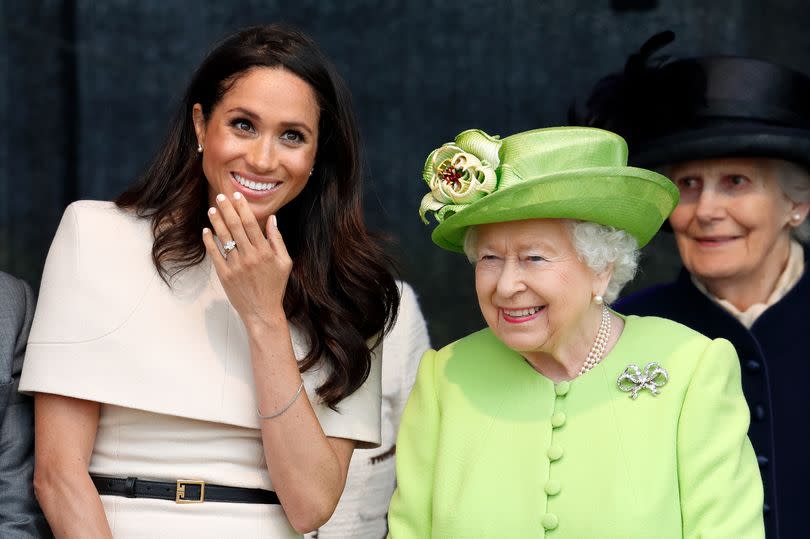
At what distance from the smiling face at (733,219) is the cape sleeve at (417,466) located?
1058 millimetres

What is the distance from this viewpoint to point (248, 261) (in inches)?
128

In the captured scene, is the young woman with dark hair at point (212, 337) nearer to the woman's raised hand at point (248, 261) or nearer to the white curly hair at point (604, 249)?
the woman's raised hand at point (248, 261)

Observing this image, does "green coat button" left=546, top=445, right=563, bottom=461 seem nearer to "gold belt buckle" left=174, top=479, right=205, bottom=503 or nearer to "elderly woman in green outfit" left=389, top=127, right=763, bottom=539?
"elderly woman in green outfit" left=389, top=127, right=763, bottom=539

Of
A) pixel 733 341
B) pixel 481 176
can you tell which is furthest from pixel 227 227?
pixel 733 341

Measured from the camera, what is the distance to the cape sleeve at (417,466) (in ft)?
10.8

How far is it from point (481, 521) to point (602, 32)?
8.97ft

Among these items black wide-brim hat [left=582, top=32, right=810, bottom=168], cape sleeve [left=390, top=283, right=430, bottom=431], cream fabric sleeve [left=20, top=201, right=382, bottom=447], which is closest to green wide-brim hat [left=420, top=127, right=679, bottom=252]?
cream fabric sleeve [left=20, top=201, right=382, bottom=447]

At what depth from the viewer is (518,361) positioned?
3.39 metres

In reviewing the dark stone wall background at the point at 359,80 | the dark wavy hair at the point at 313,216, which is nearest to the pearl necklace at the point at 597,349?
the dark wavy hair at the point at 313,216

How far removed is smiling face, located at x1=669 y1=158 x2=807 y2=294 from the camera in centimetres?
398

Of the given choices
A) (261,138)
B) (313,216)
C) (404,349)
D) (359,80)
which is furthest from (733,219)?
(359,80)

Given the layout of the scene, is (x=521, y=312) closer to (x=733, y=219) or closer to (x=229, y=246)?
(x=229, y=246)

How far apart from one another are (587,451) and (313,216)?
1.01m

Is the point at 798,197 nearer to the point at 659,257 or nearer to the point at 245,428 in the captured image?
the point at 659,257
